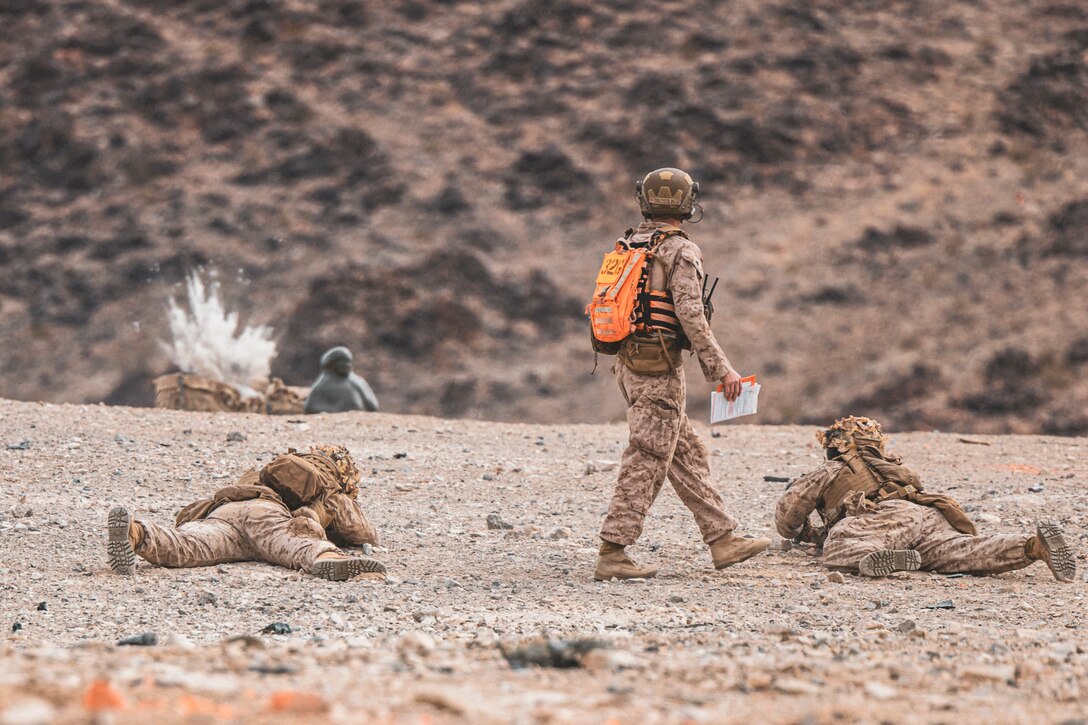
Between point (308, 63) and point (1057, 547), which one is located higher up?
point (308, 63)

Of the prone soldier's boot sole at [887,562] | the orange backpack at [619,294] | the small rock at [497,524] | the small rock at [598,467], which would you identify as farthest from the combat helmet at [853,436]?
the small rock at [598,467]

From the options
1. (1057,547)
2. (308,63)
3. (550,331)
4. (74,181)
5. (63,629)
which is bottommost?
(63,629)

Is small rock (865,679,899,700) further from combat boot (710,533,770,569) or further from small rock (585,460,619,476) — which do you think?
small rock (585,460,619,476)

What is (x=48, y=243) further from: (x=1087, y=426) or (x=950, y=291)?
(x=1087, y=426)

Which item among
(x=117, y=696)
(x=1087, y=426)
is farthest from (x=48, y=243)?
(x=117, y=696)

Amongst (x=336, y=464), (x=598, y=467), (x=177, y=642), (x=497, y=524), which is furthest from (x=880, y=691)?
(x=598, y=467)

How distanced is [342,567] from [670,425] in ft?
5.40

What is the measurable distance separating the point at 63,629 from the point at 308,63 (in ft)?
99.6

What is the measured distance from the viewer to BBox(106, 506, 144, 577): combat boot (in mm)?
5910

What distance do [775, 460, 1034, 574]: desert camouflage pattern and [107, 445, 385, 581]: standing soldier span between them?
2260 millimetres

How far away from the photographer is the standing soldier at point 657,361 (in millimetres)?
6312

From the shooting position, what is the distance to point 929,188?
1177 inches

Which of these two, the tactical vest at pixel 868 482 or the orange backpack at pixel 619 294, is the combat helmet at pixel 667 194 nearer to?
the orange backpack at pixel 619 294

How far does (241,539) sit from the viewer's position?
6.49 m
